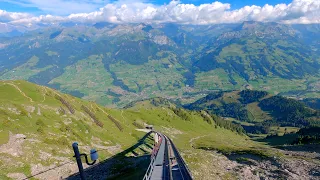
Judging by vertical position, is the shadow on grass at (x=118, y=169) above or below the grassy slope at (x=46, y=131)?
below

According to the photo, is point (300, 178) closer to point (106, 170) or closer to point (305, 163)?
point (305, 163)

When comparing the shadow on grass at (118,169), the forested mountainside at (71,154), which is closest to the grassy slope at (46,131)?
the forested mountainside at (71,154)

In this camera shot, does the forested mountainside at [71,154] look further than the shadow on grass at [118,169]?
No

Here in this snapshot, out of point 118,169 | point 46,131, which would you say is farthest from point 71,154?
point 118,169

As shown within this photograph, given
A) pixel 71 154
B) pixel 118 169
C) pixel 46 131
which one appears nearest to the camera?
pixel 118 169

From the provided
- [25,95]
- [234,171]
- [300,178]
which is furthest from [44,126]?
[300,178]

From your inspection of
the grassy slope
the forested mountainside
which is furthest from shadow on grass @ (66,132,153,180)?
the grassy slope

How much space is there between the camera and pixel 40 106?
315ft

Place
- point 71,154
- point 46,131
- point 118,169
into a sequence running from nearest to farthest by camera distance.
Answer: point 118,169 < point 71,154 < point 46,131

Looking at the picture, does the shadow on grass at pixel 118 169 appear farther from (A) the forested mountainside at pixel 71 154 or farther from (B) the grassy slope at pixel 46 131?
(B) the grassy slope at pixel 46 131

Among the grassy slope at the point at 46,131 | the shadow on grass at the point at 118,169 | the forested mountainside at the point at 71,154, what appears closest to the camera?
the forested mountainside at the point at 71,154

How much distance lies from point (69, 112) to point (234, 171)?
76884 millimetres

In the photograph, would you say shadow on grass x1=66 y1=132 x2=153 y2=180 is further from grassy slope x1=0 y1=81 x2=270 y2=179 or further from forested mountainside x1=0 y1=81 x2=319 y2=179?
grassy slope x1=0 y1=81 x2=270 y2=179

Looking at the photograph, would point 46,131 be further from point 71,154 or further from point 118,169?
point 118,169
